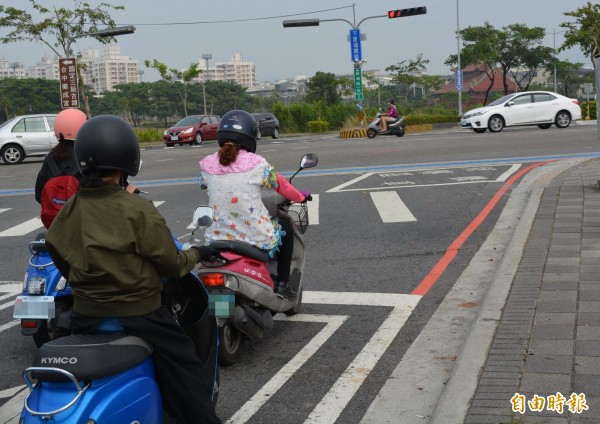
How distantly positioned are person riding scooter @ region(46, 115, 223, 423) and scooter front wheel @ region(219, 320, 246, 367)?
1.76 m

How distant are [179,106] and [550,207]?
72.8 m

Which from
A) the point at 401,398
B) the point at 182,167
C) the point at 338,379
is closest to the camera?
the point at 401,398

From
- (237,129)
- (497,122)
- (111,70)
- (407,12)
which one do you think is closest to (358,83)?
(407,12)

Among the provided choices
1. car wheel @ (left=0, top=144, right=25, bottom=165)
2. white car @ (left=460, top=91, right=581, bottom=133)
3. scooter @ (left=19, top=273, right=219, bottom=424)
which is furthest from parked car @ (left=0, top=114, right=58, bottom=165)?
scooter @ (left=19, top=273, right=219, bottom=424)

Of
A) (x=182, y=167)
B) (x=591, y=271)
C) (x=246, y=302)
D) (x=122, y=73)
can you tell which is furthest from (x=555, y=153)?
(x=122, y=73)

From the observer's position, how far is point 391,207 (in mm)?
12156

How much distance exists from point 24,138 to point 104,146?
2442 centimetres

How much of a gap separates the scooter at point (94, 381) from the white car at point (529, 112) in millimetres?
27694

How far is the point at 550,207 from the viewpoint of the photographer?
10.6 m

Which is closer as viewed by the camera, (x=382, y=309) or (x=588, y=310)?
(x=588, y=310)

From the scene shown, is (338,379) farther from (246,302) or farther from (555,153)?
(555,153)

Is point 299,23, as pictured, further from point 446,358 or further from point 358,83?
point 446,358

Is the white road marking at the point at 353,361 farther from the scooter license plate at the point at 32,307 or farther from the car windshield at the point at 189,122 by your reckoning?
the car windshield at the point at 189,122

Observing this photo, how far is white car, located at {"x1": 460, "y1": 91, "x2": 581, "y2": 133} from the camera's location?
29562mm
